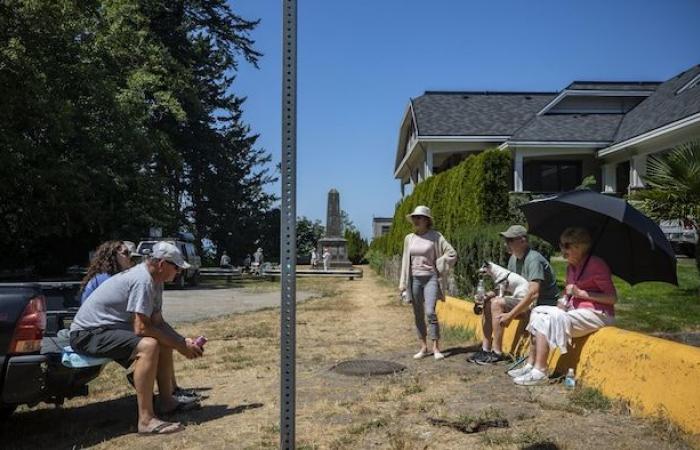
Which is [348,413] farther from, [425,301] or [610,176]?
[610,176]

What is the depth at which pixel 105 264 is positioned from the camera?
5941 millimetres

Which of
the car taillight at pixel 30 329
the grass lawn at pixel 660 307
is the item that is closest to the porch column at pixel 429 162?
the grass lawn at pixel 660 307

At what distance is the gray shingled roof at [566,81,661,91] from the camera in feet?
89.1

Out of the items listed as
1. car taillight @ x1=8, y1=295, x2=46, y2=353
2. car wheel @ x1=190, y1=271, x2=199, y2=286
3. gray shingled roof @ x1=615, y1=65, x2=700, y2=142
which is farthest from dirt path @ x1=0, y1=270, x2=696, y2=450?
car wheel @ x1=190, y1=271, x2=199, y2=286

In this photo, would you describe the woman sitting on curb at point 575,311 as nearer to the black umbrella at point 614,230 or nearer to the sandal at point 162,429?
the black umbrella at point 614,230

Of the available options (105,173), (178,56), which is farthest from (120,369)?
(178,56)

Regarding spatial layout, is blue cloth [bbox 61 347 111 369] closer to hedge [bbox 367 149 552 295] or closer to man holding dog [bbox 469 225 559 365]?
man holding dog [bbox 469 225 559 365]

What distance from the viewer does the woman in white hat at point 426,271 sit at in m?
7.23

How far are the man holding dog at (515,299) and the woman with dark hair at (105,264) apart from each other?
11.5ft

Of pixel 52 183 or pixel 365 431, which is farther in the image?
pixel 52 183

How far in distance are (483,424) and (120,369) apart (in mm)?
4389

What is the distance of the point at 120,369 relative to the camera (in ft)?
24.1

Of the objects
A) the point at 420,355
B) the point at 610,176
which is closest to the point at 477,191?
the point at 420,355

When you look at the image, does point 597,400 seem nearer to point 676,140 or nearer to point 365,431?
point 365,431
